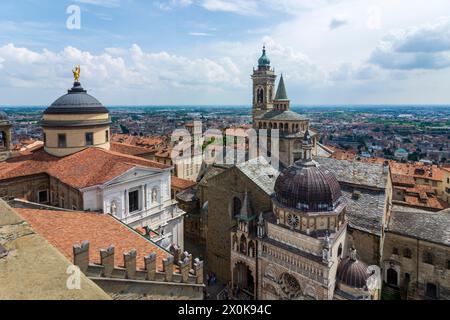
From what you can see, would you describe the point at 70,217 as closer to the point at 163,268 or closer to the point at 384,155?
the point at 163,268

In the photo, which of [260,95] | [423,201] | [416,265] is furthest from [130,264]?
[423,201]

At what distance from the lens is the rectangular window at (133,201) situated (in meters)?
22.7

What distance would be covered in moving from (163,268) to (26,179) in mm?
15683

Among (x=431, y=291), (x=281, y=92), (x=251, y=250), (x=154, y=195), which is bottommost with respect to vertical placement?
(x=431, y=291)

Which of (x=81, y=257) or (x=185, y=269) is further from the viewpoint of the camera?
(x=185, y=269)

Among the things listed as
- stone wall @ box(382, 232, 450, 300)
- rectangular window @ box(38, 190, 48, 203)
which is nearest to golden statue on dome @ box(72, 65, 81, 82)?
rectangular window @ box(38, 190, 48, 203)

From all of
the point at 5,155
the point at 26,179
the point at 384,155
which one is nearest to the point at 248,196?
the point at 26,179

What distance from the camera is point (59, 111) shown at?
84.3 ft

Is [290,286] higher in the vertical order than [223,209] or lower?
lower

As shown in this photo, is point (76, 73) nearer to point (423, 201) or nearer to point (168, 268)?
point (168, 268)

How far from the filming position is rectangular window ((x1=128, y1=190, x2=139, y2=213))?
894 inches

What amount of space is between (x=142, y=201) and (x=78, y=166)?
536 centimetres

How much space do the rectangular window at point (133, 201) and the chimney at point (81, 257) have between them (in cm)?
1182

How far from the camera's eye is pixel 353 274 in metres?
19.8
